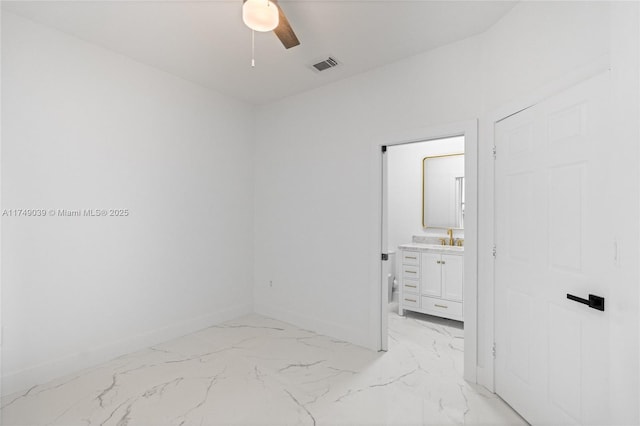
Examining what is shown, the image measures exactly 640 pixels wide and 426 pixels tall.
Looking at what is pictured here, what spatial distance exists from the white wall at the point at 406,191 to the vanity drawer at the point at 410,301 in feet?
3.16

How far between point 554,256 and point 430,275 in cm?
209

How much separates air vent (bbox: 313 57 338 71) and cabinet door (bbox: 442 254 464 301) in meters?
2.52

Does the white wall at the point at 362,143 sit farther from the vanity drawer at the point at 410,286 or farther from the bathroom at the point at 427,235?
the vanity drawer at the point at 410,286

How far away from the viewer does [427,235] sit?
4.54 m

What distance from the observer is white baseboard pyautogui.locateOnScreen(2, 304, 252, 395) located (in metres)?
2.28

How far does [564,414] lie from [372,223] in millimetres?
1896

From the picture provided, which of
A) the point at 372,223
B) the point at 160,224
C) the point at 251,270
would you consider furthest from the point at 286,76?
the point at 251,270

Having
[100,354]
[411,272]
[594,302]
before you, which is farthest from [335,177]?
[100,354]

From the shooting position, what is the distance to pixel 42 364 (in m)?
2.40

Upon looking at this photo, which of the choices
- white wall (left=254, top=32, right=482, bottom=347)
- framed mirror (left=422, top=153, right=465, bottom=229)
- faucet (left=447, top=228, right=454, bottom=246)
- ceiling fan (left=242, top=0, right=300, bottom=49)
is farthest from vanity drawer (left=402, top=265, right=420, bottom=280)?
ceiling fan (left=242, top=0, right=300, bottom=49)

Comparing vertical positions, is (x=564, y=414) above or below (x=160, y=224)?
below

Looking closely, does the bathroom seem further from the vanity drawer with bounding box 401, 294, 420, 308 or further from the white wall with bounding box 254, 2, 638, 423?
the white wall with bounding box 254, 2, 638, 423

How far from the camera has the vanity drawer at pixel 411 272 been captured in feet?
12.8

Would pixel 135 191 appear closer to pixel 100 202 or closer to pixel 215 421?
pixel 100 202
